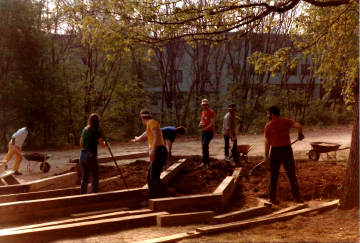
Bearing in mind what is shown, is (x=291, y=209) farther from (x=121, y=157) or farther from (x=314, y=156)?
(x=121, y=157)

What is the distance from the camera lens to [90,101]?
25.7m

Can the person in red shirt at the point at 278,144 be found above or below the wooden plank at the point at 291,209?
above

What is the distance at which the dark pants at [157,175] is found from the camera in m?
7.87

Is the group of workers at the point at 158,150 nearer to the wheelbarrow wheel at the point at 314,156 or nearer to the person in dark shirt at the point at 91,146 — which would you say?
the person in dark shirt at the point at 91,146

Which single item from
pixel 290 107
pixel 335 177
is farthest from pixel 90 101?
pixel 335 177

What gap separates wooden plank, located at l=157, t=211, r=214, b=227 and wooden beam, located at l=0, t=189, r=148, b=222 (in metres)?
1.37

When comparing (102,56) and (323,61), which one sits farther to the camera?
(102,56)

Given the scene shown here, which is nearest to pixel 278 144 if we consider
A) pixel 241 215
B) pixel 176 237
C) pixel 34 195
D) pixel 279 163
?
pixel 279 163

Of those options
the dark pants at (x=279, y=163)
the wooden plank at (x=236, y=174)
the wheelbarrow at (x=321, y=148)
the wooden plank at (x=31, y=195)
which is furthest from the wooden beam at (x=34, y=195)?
the wheelbarrow at (x=321, y=148)

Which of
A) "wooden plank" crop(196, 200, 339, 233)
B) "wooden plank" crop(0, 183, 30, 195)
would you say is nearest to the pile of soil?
"wooden plank" crop(196, 200, 339, 233)

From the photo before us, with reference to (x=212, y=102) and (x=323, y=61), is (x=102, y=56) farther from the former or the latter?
(x=323, y=61)

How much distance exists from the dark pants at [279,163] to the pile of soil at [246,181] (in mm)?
437

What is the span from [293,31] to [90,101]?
1686cm

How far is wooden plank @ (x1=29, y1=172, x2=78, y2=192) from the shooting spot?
8.63 meters
